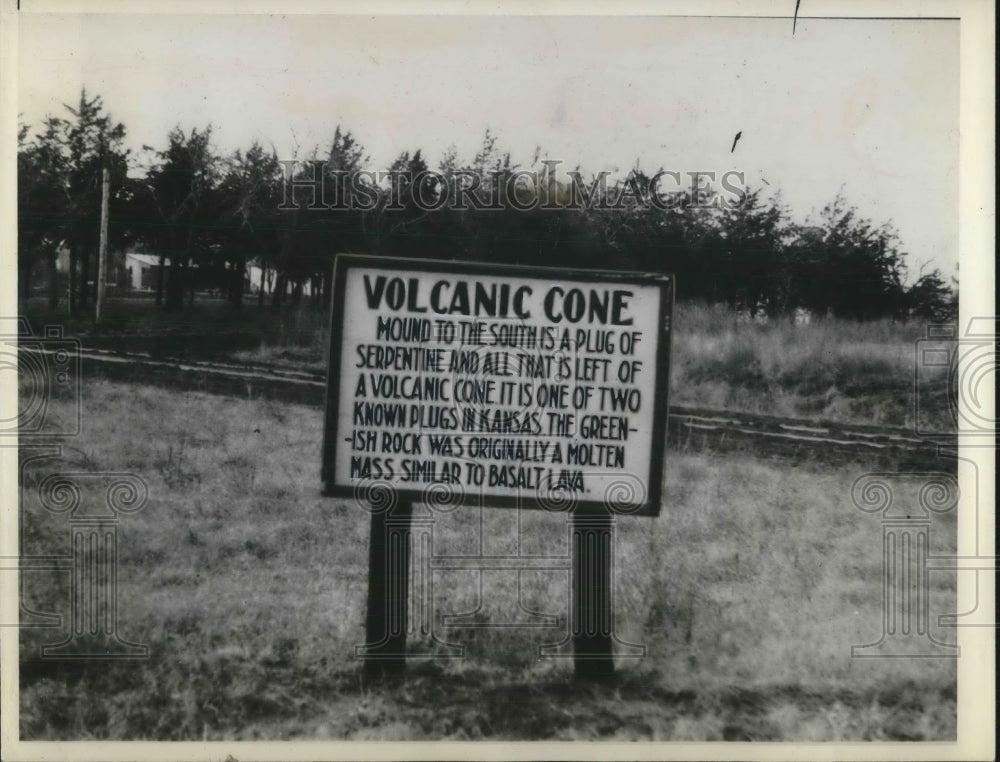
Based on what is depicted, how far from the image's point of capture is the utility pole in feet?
11.5

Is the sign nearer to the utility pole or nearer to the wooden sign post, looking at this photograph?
the wooden sign post

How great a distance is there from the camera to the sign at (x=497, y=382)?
10.6 ft

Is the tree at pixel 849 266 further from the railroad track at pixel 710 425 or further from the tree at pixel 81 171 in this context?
the tree at pixel 81 171

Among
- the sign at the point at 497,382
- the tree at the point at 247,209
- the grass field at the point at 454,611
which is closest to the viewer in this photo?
the sign at the point at 497,382

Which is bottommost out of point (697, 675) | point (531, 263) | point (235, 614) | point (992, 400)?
point (697, 675)

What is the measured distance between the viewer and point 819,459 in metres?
3.62

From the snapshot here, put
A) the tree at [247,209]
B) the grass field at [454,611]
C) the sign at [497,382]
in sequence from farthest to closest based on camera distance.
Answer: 1. the tree at [247,209]
2. the grass field at [454,611]
3. the sign at [497,382]

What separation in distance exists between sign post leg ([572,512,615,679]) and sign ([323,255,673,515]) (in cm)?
16

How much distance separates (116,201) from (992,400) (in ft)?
13.3

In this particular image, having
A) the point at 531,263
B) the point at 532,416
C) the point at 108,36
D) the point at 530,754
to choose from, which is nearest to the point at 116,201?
the point at 108,36

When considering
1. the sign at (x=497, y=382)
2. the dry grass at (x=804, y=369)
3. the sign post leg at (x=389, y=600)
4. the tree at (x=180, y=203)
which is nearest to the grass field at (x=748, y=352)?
the dry grass at (x=804, y=369)

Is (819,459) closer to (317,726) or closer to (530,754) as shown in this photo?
(530,754)

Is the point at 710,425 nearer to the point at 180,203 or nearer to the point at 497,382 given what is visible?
the point at 497,382

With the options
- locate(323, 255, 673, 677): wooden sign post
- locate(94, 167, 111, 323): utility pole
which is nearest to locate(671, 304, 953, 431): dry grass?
locate(323, 255, 673, 677): wooden sign post
